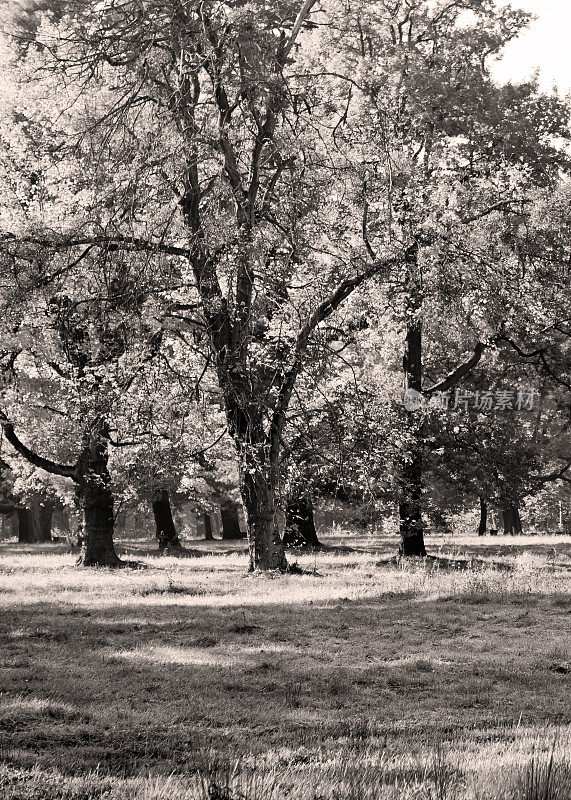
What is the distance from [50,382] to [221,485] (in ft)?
59.3

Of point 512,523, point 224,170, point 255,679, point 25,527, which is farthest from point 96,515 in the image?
point 512,523

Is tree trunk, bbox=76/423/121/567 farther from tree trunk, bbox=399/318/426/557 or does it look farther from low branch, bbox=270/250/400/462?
tree trunk, bbox=399/318/426/557

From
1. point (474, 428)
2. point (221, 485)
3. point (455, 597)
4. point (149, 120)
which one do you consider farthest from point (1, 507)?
point (149, 120)

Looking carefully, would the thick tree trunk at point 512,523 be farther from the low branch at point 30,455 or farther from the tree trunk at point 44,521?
the low branch at point 30,455

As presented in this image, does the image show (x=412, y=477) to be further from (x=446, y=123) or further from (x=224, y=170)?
(x=224, y=170)

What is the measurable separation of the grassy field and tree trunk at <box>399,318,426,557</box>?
5097 millimetres

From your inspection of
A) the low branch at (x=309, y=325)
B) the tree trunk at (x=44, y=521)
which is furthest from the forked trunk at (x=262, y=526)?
the tree trunk at (x=44, y=521)

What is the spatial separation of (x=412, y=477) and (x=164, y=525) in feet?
55.7

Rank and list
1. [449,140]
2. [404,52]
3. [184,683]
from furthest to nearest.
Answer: [449,140] → [404,52] → [184,683]

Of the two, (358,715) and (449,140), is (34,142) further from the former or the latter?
(358,715)

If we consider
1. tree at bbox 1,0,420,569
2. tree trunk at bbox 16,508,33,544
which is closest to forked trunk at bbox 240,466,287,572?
tree at bbox 1,0,420,569

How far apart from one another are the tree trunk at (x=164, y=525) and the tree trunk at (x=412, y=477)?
13877 mm

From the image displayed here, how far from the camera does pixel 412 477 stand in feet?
71.7

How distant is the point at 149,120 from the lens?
9.21m
